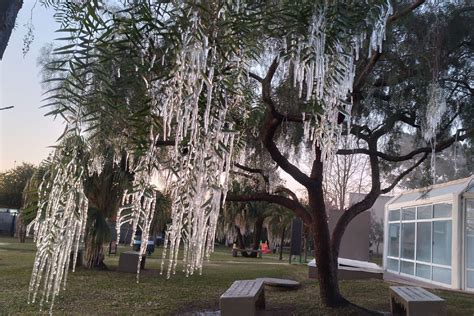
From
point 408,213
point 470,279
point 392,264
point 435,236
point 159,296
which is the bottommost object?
point 159,296

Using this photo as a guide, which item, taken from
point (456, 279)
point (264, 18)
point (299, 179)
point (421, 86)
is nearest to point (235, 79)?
point (264, 18)

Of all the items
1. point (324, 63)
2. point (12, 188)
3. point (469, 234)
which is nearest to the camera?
point (324, 63)

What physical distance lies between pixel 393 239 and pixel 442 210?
18.2 ft

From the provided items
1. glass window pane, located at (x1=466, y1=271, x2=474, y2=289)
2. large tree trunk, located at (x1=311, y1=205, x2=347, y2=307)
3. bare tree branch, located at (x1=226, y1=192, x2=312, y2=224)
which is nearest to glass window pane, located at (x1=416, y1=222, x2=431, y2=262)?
glass window pane, located at (x1=466, y1=271, x2=474, y2=289)

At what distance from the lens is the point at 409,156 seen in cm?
980

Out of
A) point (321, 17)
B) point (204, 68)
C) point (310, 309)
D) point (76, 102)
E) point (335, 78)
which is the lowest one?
point (310, 309)

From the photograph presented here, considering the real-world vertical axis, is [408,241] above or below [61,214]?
above

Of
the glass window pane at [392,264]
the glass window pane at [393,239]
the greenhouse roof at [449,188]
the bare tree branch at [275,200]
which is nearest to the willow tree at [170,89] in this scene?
the bare tree branch at [275,200]

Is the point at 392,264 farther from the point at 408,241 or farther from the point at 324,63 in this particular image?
the point at 324,63

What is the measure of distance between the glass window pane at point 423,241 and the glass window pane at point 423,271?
0.24 meters

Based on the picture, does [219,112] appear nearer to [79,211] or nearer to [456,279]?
[79,211]

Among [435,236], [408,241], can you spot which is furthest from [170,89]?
[408,241]

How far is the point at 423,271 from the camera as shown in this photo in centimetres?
1842

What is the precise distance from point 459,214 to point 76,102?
Answer: 51.5 ft
